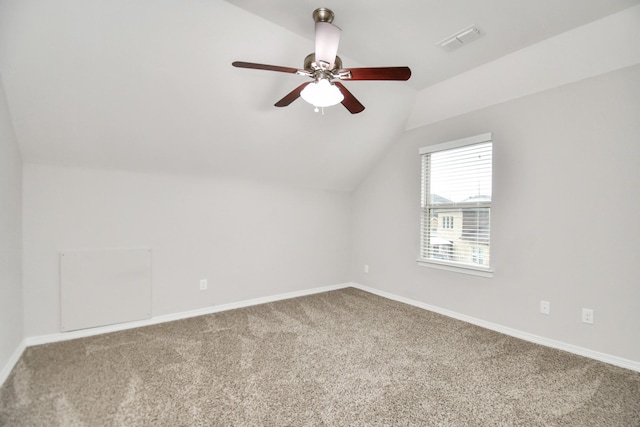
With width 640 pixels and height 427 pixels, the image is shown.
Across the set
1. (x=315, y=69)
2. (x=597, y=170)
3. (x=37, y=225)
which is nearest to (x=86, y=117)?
(x=37, y=225)

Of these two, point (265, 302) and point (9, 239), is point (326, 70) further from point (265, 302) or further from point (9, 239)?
point (265, 302)

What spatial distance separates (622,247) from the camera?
2.19 metres

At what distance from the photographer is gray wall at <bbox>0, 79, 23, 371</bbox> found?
76.3 inches

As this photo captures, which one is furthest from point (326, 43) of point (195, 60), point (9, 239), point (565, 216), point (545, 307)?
point (545, 307)

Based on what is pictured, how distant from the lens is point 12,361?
207cm

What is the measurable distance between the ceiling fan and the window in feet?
5.54

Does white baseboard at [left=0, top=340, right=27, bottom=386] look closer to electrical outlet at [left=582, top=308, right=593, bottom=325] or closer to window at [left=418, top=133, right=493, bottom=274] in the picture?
window at [left=418, top=133, right=493, bottom=274]

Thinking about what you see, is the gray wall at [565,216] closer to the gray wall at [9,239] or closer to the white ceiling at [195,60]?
the white ceiling at [195,60]

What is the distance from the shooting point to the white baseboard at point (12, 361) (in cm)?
189

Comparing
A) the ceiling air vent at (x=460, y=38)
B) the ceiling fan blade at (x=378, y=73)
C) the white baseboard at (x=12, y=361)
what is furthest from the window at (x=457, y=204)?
the white baseboard at (x=12, y=361)

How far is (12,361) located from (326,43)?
307 cm

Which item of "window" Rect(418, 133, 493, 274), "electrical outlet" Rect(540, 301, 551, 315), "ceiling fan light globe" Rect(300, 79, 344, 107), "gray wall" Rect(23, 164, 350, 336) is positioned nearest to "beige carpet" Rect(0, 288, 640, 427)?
"electrical outlet" Rect(540, 301, 551, 315)

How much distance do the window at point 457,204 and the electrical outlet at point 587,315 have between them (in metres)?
0.78

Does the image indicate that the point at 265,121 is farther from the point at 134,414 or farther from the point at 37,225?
the point at 134,414
